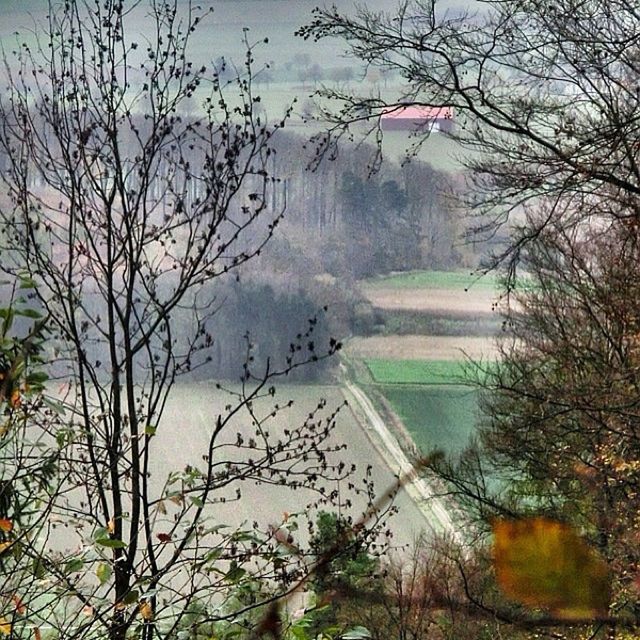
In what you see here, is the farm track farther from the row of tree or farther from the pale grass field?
the pale grass field

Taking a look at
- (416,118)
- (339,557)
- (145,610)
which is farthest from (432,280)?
(145,610)

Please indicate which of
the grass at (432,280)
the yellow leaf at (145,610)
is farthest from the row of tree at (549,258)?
the yellow leaf at (145,610)

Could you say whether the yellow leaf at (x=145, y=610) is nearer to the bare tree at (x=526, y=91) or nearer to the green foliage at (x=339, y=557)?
the green foliage at (x=339, y=557)

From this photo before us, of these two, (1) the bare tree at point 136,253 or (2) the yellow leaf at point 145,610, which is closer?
(2) the yellow leaf at point 145,610

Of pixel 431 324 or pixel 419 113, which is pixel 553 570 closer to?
pixel 431 324

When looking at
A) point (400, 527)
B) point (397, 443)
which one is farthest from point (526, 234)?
point (400, 527)

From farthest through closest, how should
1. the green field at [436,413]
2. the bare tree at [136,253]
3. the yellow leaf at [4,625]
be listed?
Result: 1. the green field at [436,413]
2. the bare tree at [136,253]
3. the yellow leaf at [4,625]

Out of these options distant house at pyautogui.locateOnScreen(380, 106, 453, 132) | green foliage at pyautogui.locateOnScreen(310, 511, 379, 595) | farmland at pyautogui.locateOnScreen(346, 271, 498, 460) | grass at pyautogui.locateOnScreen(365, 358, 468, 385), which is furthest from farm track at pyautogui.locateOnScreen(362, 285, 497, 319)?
green foliage at pyautogui.locateOnScreen(310, 511, 379, 595)
